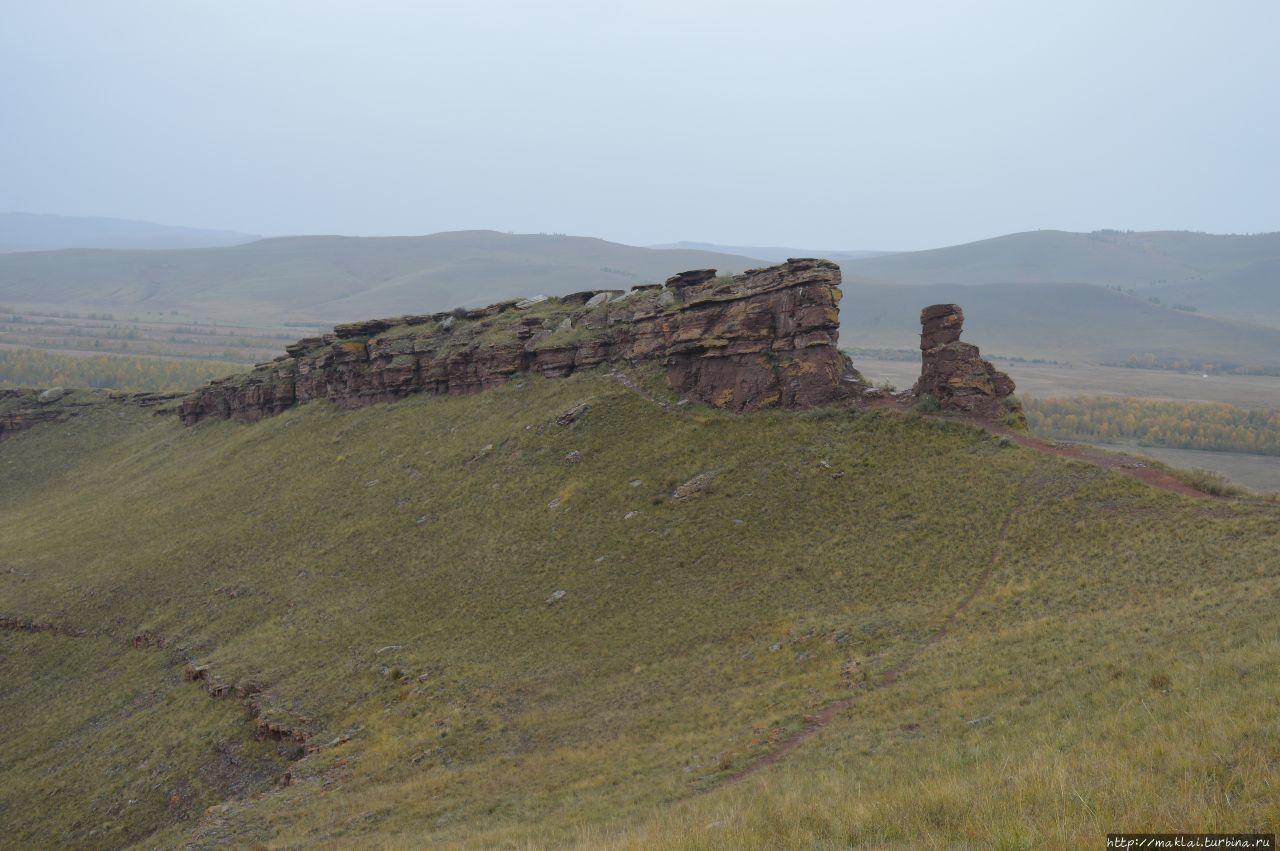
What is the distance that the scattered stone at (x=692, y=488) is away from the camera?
138 ft

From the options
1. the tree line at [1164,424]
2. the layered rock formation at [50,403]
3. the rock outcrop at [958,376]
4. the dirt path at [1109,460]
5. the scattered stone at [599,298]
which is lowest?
the tree line at [1164,424]

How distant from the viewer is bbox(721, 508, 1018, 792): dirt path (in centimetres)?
1944

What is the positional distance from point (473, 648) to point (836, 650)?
1706 cm

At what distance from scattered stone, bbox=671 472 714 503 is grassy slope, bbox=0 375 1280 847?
4.06 ft

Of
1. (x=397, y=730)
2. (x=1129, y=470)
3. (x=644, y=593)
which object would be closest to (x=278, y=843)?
(x=397, y=730)

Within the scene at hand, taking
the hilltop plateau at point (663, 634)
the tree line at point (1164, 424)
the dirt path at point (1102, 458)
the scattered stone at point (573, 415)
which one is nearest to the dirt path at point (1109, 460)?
the dirt path at point (1102, 458)

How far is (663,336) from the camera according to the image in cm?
5644

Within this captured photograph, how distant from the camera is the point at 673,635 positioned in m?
31.5

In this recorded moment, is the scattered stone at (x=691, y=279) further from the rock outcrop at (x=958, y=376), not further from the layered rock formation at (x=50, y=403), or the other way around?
the layered rock formation at (x=50, y=403)

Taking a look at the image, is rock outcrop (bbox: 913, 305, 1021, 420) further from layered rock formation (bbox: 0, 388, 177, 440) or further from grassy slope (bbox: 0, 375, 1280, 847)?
layered rock formation (bbox: 0, 388, 177, 440)

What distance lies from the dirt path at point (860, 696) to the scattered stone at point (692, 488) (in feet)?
53.8

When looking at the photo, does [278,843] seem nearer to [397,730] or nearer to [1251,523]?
[397,730]

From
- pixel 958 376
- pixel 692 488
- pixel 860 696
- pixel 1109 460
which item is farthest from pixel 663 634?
pixel 958 376

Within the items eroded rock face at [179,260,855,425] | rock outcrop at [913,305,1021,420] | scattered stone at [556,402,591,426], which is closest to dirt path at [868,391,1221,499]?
rock outcrop at [913,305,1021,420]
